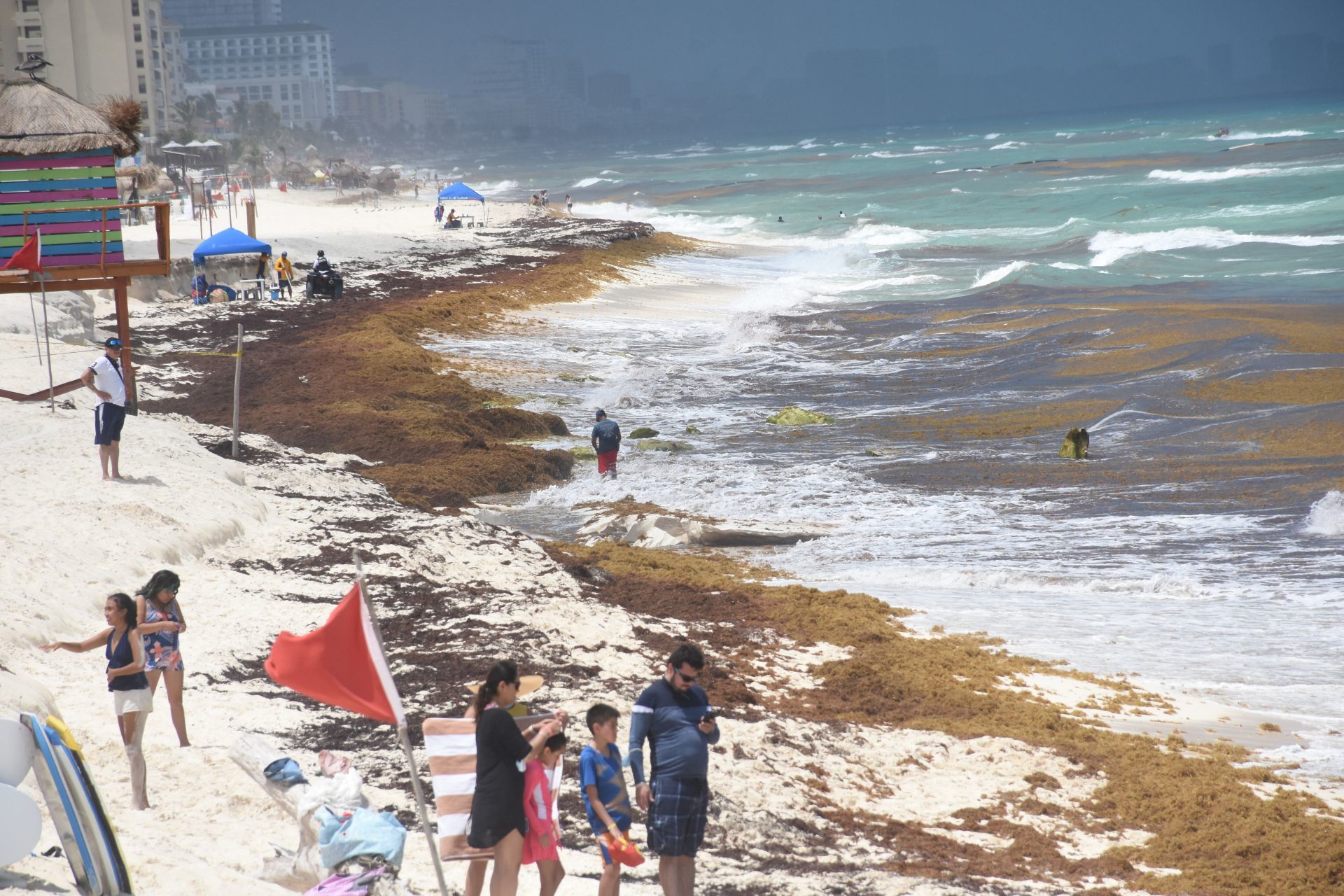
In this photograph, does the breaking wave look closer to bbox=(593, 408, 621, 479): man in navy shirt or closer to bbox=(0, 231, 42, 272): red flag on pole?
bbox=(593, 408, 621, 479): man in navy shirt

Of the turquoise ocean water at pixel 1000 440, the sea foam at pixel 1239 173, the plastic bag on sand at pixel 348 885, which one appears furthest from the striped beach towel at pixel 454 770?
the sea foam at pixel 1239 173

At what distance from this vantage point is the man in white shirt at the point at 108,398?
39.1ft

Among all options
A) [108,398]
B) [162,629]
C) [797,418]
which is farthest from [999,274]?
[162,629]

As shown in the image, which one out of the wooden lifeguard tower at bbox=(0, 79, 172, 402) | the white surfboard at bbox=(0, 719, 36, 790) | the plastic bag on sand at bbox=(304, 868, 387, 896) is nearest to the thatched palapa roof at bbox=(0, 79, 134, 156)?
the wooden lifeguard tower at bbox=(0, 79, 172, 402)

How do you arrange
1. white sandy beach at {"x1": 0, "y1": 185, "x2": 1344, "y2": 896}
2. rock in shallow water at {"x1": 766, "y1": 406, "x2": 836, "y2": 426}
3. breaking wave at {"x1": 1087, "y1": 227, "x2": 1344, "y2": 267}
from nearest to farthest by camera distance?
white sandy beach at {"x1": 0, "y1": 185, "x2": 1344, "y2": 896}, rock in shallow water at {"x1": 766, "y1": 406, "x2": 836, "y2": 426}, breaking wave at {"x1": 1087, "y1": 227, "x2": 1344, "y2": 267}

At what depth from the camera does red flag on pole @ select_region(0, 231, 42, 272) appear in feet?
48.5

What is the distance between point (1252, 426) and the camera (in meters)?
20.0

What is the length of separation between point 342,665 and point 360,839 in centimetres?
75

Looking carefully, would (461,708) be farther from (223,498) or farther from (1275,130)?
(1275,130)

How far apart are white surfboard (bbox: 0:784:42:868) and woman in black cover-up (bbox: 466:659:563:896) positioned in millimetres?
1766

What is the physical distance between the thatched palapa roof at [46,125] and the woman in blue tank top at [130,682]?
1081cm

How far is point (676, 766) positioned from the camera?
587 centimetres

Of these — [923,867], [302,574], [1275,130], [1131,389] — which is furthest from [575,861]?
[1275,130]

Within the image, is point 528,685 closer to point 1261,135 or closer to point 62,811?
point 62,811
